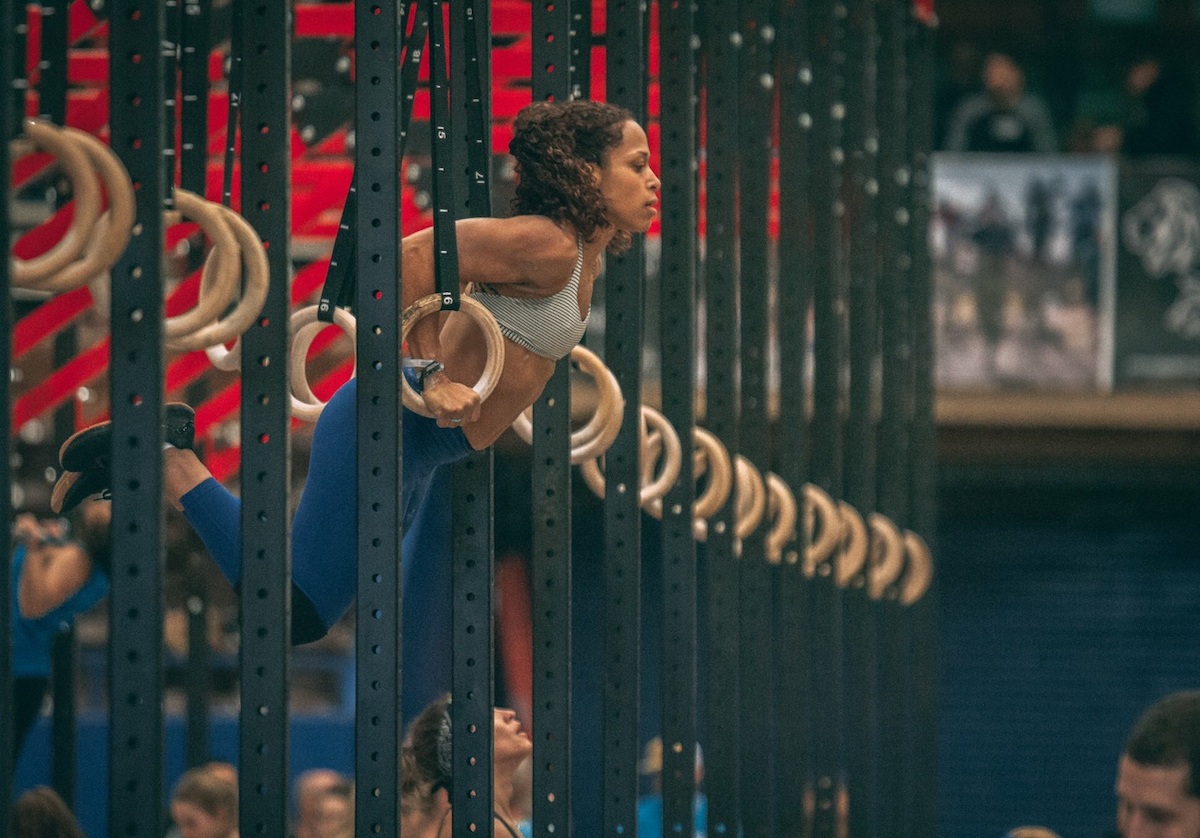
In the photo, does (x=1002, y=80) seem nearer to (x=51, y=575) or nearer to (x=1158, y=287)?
(x=1158, y=287)

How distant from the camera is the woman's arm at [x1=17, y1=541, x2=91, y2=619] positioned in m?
4.12

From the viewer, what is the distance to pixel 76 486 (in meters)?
2.41

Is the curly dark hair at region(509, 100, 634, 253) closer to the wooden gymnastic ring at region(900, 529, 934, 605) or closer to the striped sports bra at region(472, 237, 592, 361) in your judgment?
the striped sports bra at region(472, 237, 592, 361)

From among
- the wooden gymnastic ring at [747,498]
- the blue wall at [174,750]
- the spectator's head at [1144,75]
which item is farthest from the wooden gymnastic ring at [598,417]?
the spectator's head at [1144,75]

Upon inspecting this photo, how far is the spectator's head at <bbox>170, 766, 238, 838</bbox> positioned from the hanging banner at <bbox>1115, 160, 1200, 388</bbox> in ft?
21.2

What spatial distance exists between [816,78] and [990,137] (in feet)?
19.0

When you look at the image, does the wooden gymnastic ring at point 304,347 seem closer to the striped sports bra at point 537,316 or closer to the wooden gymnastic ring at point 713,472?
the striped sports bra at point 537,316

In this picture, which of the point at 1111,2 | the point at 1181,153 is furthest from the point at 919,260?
the point at 1111,2

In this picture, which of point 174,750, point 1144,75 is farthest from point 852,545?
point 1144,75

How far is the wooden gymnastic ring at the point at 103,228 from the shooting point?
1.80 m

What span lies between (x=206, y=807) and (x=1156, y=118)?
850 cm

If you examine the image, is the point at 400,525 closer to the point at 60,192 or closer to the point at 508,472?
the point at 60,192

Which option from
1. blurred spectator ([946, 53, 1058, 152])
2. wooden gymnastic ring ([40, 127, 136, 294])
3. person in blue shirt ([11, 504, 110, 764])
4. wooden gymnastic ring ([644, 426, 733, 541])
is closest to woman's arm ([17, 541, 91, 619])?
person in blue shirt ([11, 504, 110, 764])

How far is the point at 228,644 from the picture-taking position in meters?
10.0
